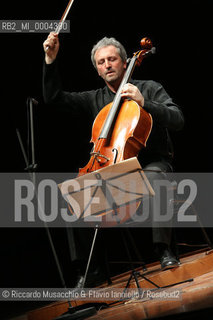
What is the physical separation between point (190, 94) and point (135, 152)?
4.39 feet

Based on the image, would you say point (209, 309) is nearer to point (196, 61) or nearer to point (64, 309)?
point (64, 309)

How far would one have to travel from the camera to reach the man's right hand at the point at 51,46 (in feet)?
7.17

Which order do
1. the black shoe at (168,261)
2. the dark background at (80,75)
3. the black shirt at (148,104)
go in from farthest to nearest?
the dark background at (80,75) → the black shirt at (148,104) → the black shoe at (168,261)

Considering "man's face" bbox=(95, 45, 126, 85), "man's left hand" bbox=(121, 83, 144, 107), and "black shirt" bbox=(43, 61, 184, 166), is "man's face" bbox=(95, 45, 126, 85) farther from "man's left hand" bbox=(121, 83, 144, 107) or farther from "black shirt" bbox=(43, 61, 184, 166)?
"man's left hand" bbox=(121, 83, 144, 107)

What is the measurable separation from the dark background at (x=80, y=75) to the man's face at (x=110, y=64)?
2.31ft

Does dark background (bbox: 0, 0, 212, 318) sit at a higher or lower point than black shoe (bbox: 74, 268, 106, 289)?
higher

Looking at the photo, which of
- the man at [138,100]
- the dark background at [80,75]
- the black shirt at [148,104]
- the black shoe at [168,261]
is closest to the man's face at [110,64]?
the man at [138,100]

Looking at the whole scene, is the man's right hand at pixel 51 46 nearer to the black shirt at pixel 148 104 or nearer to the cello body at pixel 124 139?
the black shirt at pixel 148 104

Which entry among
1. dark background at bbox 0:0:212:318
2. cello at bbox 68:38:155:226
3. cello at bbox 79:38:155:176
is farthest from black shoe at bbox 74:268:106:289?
dark background at bbox 0:0:212:318

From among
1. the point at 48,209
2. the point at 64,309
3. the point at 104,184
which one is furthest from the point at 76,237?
the point at 48,209

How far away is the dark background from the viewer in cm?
297

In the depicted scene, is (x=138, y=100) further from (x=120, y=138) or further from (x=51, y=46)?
(x=51, y=46)

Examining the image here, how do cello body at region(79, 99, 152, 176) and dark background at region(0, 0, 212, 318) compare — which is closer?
cello body at region(79, 99, 152, 176)

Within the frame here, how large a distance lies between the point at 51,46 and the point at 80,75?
104 centimetres
